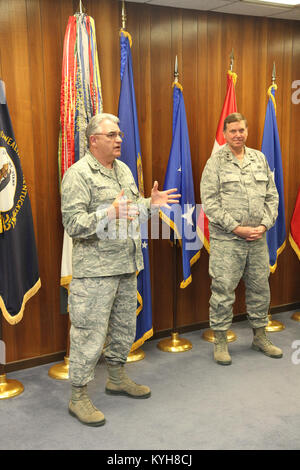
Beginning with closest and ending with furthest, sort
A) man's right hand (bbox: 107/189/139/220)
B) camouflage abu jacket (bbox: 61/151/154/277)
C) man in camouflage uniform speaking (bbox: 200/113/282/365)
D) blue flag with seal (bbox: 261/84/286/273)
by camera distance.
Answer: man's right hand (bbox: 107/189/139/220) → camouflage abu jacket (bbox: 61/151/154/277) → man in camouflage uniform speaking (bbox: 200/113/282/365) → blue flag with seal (bbox: 261/84/286/273)

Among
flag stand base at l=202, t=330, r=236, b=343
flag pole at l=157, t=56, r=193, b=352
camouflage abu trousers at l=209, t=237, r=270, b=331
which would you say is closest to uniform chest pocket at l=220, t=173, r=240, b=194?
camouflage abu trousers at l=209, t=237, r=270, b=331

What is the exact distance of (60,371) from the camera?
131 inches

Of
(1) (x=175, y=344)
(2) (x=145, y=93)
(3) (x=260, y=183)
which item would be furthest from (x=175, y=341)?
(2) (x=145, y=93)

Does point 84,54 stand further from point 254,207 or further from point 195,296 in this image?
point 195,296

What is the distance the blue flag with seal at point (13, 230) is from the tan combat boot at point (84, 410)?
2.09 feet

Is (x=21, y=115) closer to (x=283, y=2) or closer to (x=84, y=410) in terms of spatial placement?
(x=84, y=410)

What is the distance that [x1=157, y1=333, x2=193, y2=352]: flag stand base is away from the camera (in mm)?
3746

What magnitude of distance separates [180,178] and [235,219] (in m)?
0.54

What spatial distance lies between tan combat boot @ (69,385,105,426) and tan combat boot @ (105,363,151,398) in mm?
298

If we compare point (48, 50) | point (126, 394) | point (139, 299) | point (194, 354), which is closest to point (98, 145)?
point (48, 50)

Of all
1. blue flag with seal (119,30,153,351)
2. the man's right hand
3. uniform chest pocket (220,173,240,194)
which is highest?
blue flag with seal (119,30,153,351)

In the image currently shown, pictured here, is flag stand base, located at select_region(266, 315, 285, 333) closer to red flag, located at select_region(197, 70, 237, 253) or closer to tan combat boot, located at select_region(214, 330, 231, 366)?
tan combat boot, located at select_region(214, 330, 231, 366)

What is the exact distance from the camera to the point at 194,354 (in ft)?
12.0

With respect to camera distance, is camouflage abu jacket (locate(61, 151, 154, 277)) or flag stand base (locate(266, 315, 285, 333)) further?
flag stand base (locate(266, 315, 285, 333))
